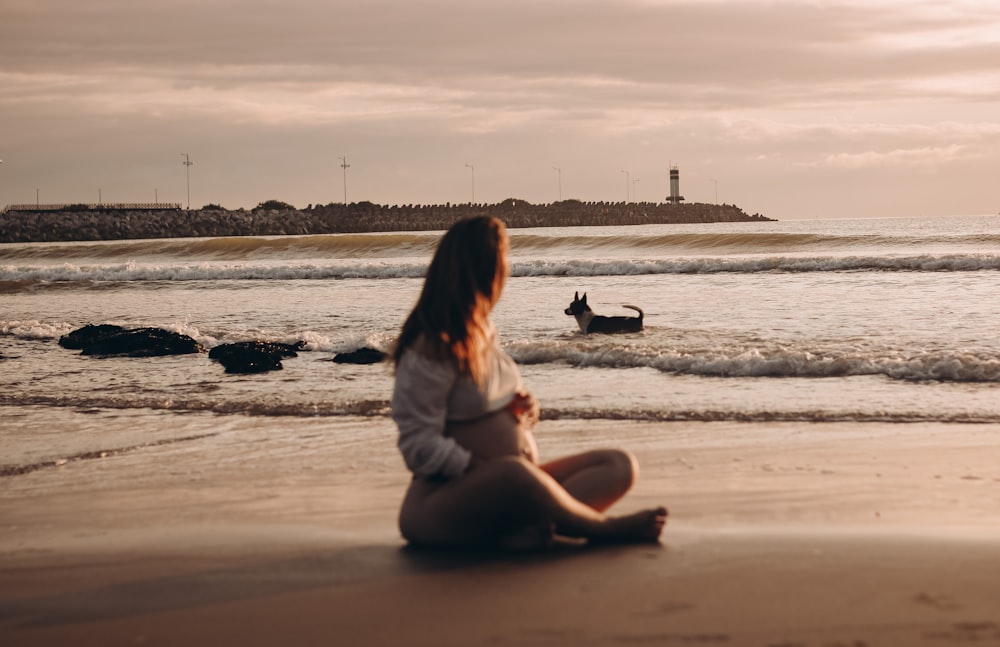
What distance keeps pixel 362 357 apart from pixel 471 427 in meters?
7.93

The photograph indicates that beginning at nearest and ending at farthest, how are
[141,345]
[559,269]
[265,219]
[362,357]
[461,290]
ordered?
[461,290]
[362,357]
[141,345]
[559,269]
[265,219]

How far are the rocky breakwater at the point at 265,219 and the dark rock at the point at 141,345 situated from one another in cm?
8100

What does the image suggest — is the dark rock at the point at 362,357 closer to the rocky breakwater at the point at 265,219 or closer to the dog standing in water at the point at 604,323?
the dog standing in water at the point at 604,323

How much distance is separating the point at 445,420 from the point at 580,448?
2879 millimetres

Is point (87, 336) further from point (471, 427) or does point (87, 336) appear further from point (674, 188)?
point (674, 188)

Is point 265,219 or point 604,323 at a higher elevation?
point 265,219

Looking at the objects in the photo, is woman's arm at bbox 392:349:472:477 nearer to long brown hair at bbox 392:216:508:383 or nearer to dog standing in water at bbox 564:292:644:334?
long brown hair at bbox 392:216:508:383

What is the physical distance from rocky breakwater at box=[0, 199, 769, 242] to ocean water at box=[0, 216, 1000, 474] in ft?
224

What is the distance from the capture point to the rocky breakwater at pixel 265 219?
9506 cm

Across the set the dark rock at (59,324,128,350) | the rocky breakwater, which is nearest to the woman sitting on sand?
the dark rock at (59,324,128,350)

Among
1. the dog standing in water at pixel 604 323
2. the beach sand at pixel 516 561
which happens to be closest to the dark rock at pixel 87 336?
the dog standing in water at pixel 604 323

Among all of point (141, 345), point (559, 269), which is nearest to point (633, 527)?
point (141, 345)

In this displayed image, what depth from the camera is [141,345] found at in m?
13.8

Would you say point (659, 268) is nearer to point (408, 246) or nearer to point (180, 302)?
point (180, 302)
